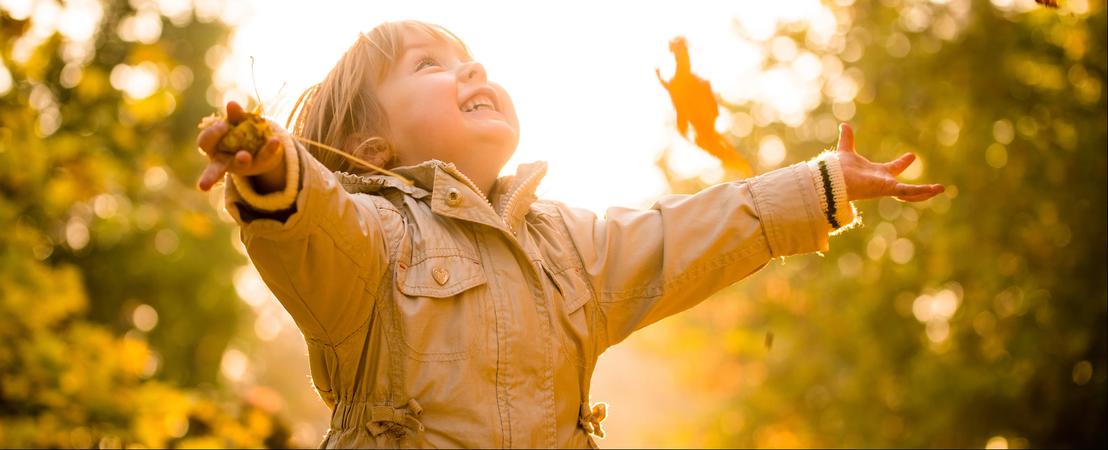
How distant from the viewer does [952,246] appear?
7812 mm

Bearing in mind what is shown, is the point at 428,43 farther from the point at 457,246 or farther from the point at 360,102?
the point at 457,246

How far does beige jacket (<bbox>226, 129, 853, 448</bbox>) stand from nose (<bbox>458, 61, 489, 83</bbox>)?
0.25 meters

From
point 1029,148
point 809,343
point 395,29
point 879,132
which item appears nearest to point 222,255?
point 809,343

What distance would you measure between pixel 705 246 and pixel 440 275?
23.8 inches

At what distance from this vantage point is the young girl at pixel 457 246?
1918mm

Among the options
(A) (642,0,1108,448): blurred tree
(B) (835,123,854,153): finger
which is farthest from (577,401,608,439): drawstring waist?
(A) (642,0,1108,448): blurred tree

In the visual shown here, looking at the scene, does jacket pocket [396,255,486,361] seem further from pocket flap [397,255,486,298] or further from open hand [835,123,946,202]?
open hand [835,123,946,202]

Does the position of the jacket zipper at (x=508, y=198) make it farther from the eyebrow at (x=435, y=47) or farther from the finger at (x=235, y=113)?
the finger at (x=235, y=113)

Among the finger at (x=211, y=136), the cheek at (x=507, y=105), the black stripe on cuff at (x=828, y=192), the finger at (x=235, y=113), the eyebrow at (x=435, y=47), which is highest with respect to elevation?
the finger at (x=235, y=113)

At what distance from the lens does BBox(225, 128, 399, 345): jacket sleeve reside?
1.80 metres

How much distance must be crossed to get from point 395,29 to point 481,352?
3.14 ft

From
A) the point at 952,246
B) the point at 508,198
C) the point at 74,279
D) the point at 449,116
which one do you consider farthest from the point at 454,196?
the point at 952,246

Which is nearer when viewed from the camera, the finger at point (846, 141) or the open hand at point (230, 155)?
the open hand at point (230, 155)

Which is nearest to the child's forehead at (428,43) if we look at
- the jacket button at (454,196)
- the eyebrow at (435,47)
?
the eyebrow at (435,47)
